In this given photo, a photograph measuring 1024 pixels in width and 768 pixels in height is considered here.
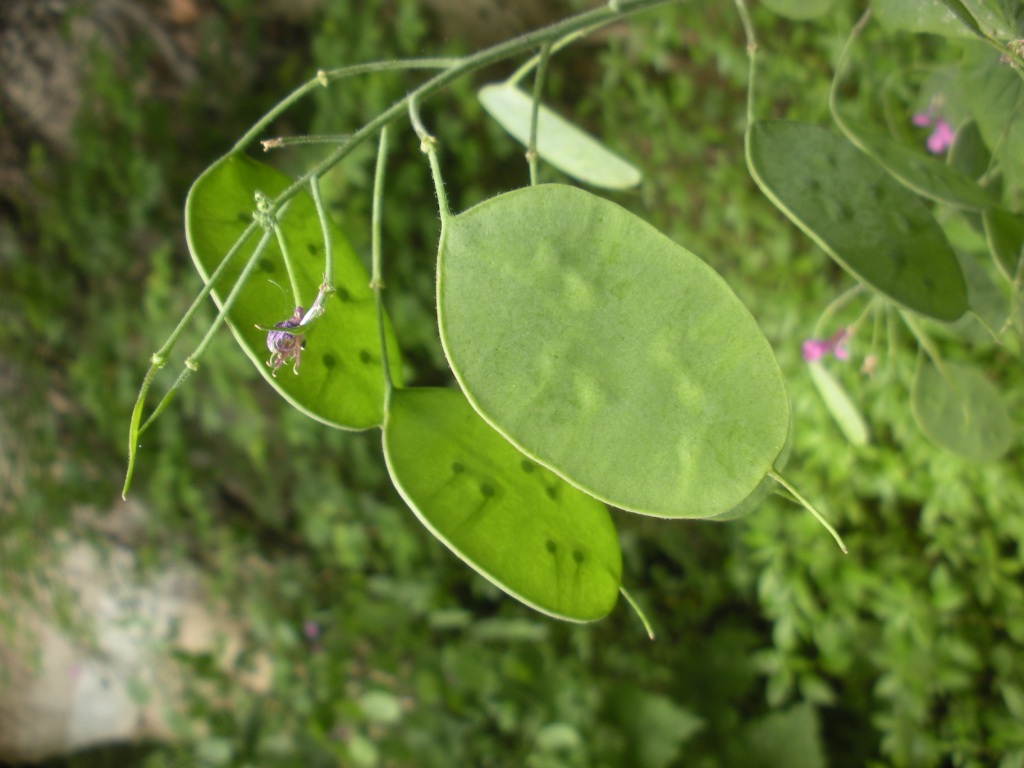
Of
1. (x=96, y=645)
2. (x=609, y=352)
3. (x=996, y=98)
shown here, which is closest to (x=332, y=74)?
(x=609, y=352)

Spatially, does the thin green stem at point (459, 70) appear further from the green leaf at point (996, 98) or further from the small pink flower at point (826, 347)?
the small pink flower at point (826, 347)

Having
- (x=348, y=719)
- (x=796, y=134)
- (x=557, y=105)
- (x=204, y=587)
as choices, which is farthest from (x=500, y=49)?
(x=204, y=587)

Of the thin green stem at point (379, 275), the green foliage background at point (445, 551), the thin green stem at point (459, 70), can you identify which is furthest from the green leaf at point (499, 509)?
the green foliage background at point (445, 551)

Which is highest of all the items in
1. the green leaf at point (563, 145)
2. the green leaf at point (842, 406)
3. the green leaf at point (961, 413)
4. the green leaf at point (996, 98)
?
the green leaf at point (996, 98)

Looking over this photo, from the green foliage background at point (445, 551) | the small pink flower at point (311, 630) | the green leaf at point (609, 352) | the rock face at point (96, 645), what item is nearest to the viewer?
the green leaf at point (609, 352)

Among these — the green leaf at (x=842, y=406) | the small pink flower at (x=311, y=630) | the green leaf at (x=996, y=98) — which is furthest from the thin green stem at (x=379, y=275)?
the small pink flower at (x=311, y=630)

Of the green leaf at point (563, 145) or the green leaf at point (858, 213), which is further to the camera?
the green leaf at point (563, 145)

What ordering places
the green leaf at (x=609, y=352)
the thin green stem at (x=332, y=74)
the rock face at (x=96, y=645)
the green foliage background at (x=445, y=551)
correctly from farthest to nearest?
the rock face at (x=96, y=645)
the green foliage background at (x=445, y=551)
the thin green stem at (x=332, y=74)
the green leaf at (x=609, y=352)

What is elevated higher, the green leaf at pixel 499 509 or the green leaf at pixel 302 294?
the green leaf at pixel 302 294
